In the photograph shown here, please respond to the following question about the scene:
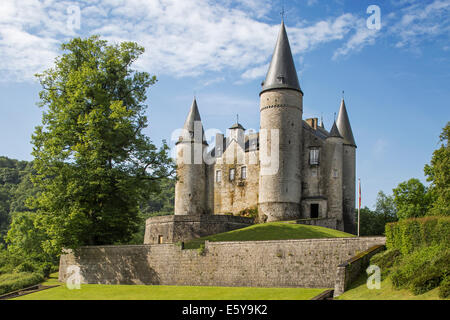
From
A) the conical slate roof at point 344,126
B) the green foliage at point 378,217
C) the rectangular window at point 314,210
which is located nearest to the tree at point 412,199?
the green foliage at point 378,217

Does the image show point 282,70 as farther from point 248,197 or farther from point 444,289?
point 444,289

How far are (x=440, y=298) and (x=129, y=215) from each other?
21.8 meters

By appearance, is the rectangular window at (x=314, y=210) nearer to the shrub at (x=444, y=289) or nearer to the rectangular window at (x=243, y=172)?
the rectangular window at (x=243, y=172)

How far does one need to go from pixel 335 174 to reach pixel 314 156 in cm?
235

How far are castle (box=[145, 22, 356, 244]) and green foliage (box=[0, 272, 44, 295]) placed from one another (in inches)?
378

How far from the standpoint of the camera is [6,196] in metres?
91.6

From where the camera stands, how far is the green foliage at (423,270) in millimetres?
17500

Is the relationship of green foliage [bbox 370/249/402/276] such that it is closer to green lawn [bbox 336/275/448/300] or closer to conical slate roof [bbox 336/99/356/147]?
green lawn [bbox 336/275/448/300]

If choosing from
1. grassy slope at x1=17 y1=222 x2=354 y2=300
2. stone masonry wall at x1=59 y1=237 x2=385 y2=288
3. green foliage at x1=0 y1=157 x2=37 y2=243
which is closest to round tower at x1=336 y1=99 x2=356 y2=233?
grassy slope at x1=17 y1=222 x2=354 y2=300

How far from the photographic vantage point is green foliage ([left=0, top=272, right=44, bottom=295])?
106ft

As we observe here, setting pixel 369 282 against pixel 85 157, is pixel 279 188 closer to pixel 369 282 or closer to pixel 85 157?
pixel 85 157

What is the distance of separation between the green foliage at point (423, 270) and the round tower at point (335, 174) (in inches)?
941

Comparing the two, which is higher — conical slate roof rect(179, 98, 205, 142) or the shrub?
conical slate roof rect(179, 98, 205, 142)
